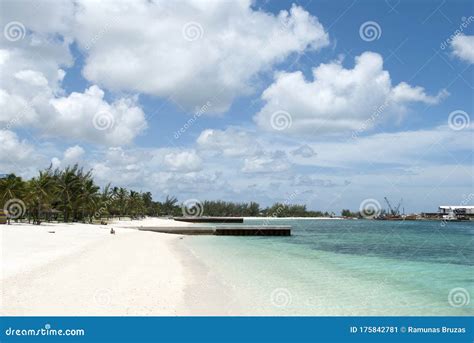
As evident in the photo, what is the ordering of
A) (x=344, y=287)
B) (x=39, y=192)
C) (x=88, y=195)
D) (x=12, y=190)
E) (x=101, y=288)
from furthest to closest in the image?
(x=88, y=195) < (x=39, y=192) < (x=12, y=190) < (x=344, y=287) < (x=101, y=288)

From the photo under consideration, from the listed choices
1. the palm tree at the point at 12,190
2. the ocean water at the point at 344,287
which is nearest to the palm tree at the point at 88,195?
the palm tree at the point at 12,190

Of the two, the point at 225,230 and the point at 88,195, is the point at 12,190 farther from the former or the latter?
the point at 225,230

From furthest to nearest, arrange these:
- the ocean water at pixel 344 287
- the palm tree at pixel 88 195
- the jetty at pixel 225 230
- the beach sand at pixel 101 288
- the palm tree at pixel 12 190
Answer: the palm tree at pixel 88 195, the jetty at pixel 225 230, the palm tree at pixel 12 190, the ocean water at pixel 344 287, the beach sand at pixel 101 288

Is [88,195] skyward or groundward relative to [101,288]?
skyward

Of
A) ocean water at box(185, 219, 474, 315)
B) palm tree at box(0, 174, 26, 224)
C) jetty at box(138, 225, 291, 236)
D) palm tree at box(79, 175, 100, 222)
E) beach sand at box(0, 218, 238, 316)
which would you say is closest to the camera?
beach sand at box(0, 218, 238, 316)

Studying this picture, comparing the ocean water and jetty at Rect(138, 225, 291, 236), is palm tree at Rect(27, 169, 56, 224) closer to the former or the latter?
jetty at Rect(138, 225, 291, 236)

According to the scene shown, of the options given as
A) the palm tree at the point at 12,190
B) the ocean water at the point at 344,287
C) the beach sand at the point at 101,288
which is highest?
the palm tree at the point at 12,190

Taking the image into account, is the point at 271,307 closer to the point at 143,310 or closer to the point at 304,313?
the point at 304,313

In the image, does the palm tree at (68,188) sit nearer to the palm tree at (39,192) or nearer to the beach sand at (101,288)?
the palm tree at (39,192)

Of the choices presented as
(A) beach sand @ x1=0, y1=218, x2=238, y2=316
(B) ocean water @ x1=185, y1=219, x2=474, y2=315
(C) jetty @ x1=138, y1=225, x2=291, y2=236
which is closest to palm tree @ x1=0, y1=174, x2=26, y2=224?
(C) jetty @ x1=138, y1=225, x2=291, y2=236

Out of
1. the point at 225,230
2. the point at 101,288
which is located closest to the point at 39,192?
the point at 225,230

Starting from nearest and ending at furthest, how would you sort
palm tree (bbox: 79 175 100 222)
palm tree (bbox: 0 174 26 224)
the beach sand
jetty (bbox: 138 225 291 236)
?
the beach sand → palm tree (bbox: 0 174 26 224) → jetty (bbox: 138 225 291 236) → palm tree (bbox: 79 175 100 222)

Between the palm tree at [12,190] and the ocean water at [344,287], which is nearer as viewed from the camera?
the ocean water at [344,287]

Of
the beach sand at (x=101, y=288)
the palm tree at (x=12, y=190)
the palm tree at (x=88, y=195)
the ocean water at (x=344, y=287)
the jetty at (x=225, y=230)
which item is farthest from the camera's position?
the palm tree at (x=88, y=195)
